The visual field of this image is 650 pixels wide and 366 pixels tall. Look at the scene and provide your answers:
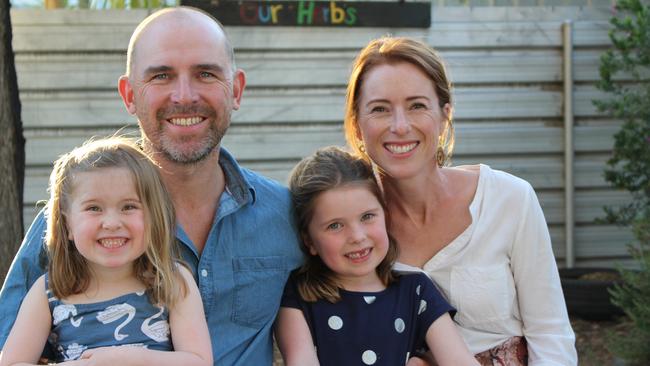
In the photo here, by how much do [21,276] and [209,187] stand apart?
665 millimetres

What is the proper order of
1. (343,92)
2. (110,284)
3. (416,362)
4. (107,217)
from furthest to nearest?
(343,92) → (416,362) → (110,284) → (107,217)

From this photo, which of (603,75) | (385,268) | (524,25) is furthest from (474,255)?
(524,25)

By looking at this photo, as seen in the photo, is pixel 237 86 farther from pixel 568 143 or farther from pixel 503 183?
pixel 568 143

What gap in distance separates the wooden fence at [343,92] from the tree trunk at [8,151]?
169 centimetres

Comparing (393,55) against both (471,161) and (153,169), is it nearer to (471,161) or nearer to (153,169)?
(153,169)

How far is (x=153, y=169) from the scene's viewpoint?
2.68m

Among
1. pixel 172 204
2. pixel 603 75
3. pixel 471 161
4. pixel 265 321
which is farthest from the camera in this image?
pixel 471 161

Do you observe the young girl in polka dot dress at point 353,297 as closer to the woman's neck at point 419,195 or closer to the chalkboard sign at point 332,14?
the woman's neck at point 419,195

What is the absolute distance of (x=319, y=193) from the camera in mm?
3025

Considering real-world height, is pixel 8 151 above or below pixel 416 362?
above

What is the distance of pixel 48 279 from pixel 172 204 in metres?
0.43

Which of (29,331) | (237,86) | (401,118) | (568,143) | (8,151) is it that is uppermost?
(237,86)

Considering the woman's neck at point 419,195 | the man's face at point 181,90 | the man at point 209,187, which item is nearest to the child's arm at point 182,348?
the man at point 209,187

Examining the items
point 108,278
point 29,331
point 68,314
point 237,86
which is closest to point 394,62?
point 237,86
